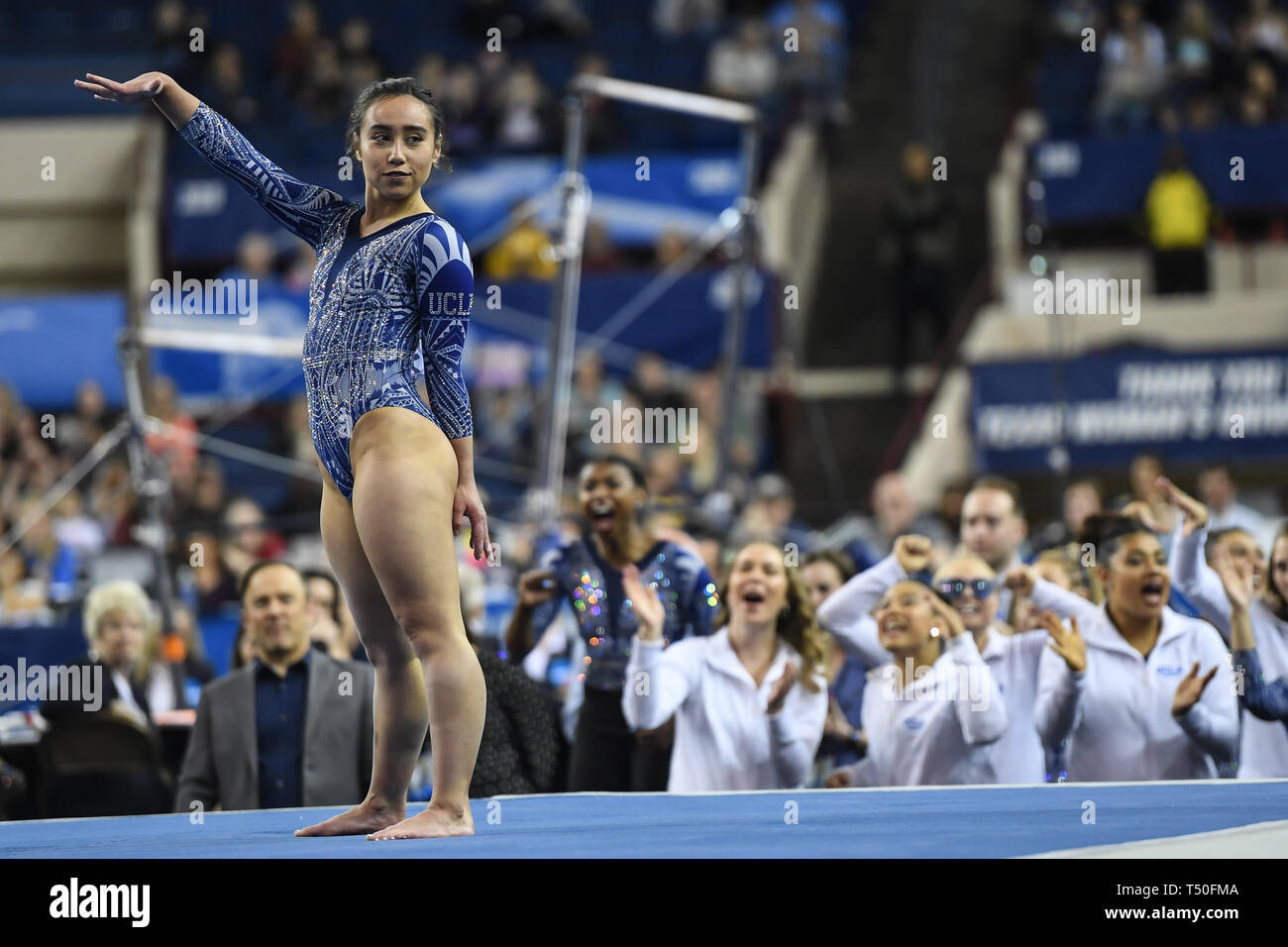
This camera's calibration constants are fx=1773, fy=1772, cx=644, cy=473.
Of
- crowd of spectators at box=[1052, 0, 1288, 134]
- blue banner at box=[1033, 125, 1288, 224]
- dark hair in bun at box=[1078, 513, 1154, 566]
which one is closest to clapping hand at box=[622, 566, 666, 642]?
dark hair in bun at box=[1078, 513, 1154, 566]

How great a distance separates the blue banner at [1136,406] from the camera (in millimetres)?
10430

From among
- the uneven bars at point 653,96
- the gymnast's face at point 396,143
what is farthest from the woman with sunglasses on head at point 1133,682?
the uneven bars at point 653,96

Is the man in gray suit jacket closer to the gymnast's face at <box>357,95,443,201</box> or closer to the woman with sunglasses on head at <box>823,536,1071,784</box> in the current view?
the woman with sunglasses on head at <box>823,536,1071,784</box>

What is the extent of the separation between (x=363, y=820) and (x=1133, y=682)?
100 inches

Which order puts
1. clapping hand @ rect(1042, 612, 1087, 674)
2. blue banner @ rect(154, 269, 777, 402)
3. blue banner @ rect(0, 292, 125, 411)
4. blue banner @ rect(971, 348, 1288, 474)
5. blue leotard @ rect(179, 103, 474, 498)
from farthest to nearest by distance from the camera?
blue banner @ rect(0, 292, 125, 411)
blue banner @ rect(154, 269, 777, 402)
blue banner @ rect(971, 348, 1288, 474)
clapping hand @ rect(1042, 612, 1087, 674)
blue leotard @ rect(179, 103, 474, 498)

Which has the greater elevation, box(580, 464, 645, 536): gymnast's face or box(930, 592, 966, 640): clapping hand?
box(580, 464, 645, 536): gymnast's face

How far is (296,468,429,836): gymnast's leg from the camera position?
3.67 metres

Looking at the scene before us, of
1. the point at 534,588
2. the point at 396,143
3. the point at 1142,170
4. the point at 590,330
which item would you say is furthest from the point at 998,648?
the point at 1142,170

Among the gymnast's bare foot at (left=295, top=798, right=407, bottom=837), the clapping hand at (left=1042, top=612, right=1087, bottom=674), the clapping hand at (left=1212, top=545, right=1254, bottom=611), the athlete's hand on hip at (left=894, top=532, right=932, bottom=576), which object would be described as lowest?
the gymnast's bare foot at (left=295, top=798, right=407, bottom=837)

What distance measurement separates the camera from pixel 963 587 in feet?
18.2

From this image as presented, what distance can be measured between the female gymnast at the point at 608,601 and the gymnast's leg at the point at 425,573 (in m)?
2.08

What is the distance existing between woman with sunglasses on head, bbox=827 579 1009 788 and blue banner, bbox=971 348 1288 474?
530cm
